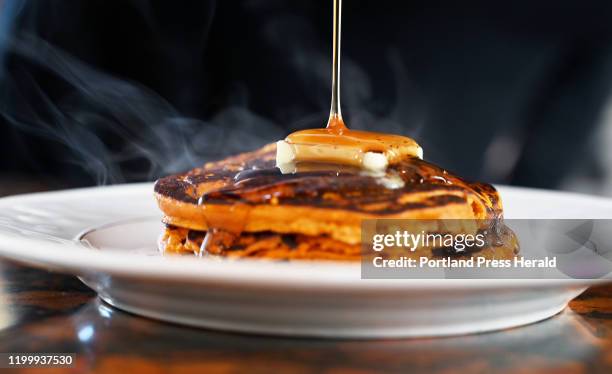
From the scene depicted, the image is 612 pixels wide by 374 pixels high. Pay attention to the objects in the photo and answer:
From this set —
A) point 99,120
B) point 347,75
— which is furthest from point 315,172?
point 99,120

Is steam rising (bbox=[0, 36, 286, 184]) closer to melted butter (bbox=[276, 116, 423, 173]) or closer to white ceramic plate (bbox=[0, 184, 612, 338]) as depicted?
melted butter (bbox=[276, 116, 423, 173])

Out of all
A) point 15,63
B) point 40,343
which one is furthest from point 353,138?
point 15,63

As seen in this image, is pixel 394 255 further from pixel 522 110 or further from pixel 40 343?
pixel 522 110

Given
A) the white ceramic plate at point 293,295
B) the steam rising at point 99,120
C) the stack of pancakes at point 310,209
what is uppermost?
the steam rising at point 99,120

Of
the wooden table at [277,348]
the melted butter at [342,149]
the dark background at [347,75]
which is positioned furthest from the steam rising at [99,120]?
the wooden table at [277,348]

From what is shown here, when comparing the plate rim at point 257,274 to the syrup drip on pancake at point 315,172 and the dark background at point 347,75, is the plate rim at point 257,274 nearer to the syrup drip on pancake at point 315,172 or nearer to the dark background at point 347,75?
the syrup drip on pancake at point 315,172

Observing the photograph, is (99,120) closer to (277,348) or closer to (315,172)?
(315,172)

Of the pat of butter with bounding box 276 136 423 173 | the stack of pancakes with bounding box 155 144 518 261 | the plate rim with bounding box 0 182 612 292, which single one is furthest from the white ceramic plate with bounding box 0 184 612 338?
the pat of butter with bounding box 276 136 423 173
